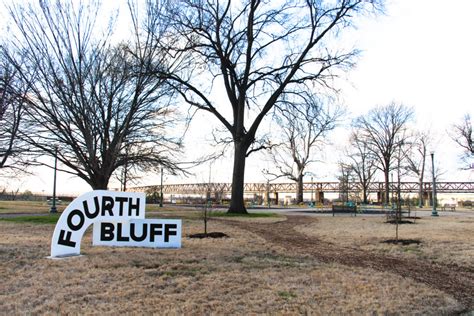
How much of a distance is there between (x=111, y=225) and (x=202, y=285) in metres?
4.19

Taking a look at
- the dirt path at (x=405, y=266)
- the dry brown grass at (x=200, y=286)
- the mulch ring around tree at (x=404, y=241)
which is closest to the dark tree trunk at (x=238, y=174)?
the dirt path at (x=405, y=266)

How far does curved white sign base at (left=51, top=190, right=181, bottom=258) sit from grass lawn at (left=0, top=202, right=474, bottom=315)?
1.14 ft

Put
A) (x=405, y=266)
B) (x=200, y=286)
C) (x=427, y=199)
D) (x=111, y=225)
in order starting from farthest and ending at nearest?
(x=427, y=199) → (x=111, y=225) → (x=405, y=266) → (x=200, y=286)

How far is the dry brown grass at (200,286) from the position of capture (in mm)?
5109

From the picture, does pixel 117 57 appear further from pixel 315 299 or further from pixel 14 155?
pixel 315 299

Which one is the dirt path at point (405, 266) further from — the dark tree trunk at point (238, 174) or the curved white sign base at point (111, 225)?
the dark tree trunk at point (238, 174)

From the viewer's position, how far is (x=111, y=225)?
9.64m

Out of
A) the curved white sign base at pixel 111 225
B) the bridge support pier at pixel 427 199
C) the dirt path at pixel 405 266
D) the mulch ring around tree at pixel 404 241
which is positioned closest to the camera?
the dirt path at pixel 405 266

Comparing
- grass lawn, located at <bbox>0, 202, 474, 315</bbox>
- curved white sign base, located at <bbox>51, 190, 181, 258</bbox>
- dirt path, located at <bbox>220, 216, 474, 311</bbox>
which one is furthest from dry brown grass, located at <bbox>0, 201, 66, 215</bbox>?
dirt path, located at <bbox>220, 216, 474, 311</bbox>

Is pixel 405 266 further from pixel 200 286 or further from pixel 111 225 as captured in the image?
pixel 111 225

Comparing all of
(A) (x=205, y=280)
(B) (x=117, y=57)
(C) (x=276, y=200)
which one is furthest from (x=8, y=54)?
(C) (x=276, y=200)

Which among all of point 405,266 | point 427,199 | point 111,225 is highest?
point 427,199

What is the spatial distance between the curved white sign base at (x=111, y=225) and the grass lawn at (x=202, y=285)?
0.35 m

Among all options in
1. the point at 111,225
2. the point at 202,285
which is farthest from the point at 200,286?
the point at 111,225
